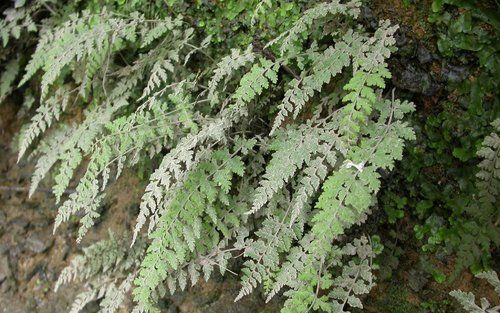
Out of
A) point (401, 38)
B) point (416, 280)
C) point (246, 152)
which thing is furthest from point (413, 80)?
point (416, 280)

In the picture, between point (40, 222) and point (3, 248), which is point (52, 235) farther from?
point (3, 248)

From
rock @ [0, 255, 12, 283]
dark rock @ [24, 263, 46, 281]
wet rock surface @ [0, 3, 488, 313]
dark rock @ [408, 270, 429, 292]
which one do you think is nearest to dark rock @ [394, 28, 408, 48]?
wet rock surface @ [0, 3, 488, 313]

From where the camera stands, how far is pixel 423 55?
3195 mm

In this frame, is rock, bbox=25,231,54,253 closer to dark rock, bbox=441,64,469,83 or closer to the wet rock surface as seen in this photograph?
the wet rock surface

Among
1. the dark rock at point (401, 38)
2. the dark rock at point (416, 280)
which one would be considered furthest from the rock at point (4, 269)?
the dark rock at point (401, 38)

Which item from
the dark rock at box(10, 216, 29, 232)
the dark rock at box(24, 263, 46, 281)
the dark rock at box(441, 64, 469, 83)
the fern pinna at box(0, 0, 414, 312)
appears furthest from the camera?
the dark rock at box(10, 216, 29, 232)

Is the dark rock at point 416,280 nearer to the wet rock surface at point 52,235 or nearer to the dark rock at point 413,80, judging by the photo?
the wet rock surface at point 52,235

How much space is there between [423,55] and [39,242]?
3.64 m

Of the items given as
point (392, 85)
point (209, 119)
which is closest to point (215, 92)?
point (209, 119)

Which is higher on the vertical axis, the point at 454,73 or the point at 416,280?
the point at 454,73

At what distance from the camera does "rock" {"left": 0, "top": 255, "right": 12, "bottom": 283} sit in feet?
Answer: 14.7

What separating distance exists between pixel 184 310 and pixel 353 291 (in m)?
1.33

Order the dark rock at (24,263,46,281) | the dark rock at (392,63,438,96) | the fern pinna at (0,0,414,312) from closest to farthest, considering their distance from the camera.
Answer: the fern pinna at (0,0,414,312) < the dark rock at (392,63,438,96) < the dark rock at (24,263,46,281)

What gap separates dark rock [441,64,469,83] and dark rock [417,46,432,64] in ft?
0.38
